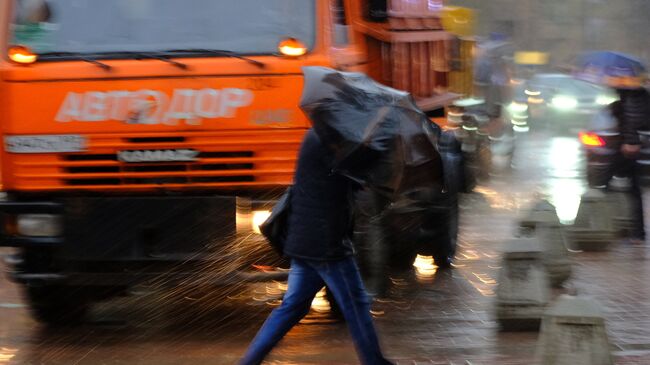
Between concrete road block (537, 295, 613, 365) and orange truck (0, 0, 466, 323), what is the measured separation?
2124 millimetres

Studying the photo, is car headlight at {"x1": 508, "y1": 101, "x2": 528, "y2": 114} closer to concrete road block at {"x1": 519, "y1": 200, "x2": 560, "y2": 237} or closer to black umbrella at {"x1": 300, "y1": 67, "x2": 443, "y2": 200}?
concrete road block at {"x1": 519, "y1": 200, "x2": 560, "y2": 237}

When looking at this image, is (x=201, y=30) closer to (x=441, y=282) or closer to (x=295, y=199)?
(x=295, y=199)

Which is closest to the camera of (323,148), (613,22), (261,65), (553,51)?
(323,148)

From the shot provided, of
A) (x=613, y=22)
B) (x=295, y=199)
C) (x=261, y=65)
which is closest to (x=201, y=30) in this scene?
(x=261, y=65)

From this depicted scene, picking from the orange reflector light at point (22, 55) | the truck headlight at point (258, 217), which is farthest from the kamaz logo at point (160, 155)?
the orange reflector light at point (22, 55)

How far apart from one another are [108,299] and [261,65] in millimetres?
3154

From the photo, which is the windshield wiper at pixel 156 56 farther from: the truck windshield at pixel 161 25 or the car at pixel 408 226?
the car at pixel 408 226

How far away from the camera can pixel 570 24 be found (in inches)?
2173

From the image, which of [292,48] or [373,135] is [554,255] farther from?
[373,135]

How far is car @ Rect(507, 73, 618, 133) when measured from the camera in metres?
25.6

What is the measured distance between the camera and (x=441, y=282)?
10.2 metres

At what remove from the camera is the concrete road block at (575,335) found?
638cm

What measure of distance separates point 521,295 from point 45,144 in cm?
346

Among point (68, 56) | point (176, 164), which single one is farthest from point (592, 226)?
point (68, 56)
